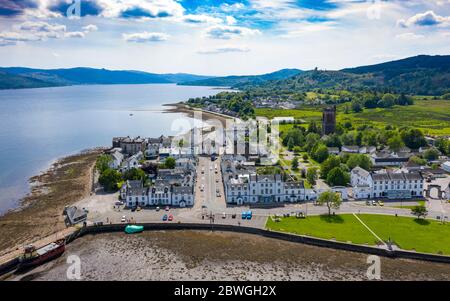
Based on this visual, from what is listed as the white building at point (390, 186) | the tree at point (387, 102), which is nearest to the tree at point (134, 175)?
the white building at point (390, 186)

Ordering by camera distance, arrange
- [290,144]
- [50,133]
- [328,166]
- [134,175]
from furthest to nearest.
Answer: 1. [50,133]
2. [290,144]
3. [328,166]
4. [134,175]

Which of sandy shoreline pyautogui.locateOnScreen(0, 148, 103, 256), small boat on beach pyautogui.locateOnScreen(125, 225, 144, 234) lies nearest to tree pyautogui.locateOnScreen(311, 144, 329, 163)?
small boat on beach pyautogui.locateOnScreen(125, 225, 144, 234)

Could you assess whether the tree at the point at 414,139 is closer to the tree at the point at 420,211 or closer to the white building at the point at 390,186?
the white building at the point at 390,186

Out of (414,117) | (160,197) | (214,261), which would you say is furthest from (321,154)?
(414,117)

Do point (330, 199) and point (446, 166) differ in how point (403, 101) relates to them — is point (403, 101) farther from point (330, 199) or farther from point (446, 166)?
point (330, 199)
